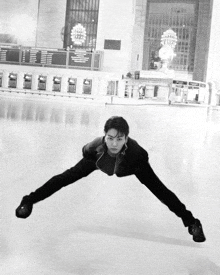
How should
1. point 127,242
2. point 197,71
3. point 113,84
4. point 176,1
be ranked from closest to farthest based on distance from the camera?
point 127,242
point 113,84
point 197,71
point 176,1

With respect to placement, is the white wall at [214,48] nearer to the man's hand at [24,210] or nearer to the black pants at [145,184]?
the black pants at [145,184]

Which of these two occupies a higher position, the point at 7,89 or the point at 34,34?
the point at 34,34

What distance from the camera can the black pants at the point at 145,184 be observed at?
1750 mm

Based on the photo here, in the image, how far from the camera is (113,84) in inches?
795

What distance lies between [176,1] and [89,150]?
159ft

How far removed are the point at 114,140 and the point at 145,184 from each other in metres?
0.32

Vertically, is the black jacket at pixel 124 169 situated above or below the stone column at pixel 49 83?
below

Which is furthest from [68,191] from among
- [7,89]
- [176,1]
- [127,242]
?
[176,1]

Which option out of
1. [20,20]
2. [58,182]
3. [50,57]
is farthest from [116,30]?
[58,182]

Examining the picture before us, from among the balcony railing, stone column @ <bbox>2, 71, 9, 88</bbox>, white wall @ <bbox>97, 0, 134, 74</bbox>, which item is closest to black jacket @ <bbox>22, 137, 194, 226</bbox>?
the balcony railing

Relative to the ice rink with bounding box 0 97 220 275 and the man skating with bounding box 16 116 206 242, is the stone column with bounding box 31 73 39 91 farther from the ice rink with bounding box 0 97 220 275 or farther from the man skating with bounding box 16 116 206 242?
the man skating with bounding box 16 116 206 242

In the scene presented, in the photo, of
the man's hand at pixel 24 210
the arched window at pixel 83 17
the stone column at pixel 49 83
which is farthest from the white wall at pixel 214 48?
the man's hand at pixel 24 210

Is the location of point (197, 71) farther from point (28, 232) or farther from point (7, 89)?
point (28, 232)

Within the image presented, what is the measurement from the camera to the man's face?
5.12 feet
